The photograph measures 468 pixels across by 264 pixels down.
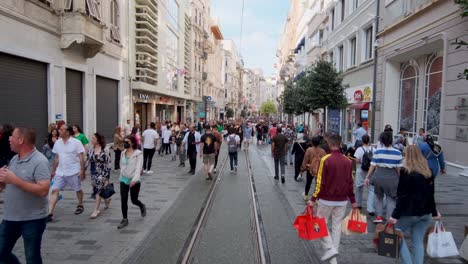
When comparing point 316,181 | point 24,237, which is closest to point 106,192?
point 24,237

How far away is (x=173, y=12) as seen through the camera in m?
34.8

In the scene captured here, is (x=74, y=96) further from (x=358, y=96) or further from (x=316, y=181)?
(x=358, y=96)

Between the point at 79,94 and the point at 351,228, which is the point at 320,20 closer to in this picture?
the point at 79,94

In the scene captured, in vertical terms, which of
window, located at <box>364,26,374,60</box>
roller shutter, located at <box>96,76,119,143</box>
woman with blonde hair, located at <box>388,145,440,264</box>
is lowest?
woman with blonde hair, located at <box>388,145,440,264</box>

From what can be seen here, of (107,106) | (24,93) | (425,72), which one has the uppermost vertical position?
(425,72)

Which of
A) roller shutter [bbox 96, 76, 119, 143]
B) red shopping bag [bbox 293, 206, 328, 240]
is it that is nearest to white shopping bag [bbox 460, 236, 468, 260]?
red shopping bag [bbox 293, 206, 328, 240]

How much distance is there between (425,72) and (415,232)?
13.3 m

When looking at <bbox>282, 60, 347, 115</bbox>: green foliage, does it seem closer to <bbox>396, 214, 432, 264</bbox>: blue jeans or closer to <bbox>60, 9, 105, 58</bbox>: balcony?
<bbox>60, 9, 105, 58</bbox>: balcony

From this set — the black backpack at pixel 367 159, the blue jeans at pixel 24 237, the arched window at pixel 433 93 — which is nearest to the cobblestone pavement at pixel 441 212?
the black backpack at pixel 367 159

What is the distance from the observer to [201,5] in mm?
50969

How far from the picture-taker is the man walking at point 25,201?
12.0 feet

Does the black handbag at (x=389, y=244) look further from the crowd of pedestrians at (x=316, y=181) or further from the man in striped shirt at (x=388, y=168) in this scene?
the man in striped shirt at (x=388, y=168)

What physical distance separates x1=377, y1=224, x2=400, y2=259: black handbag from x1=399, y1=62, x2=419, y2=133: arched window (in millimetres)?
13992

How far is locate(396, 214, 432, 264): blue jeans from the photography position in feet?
14.2
